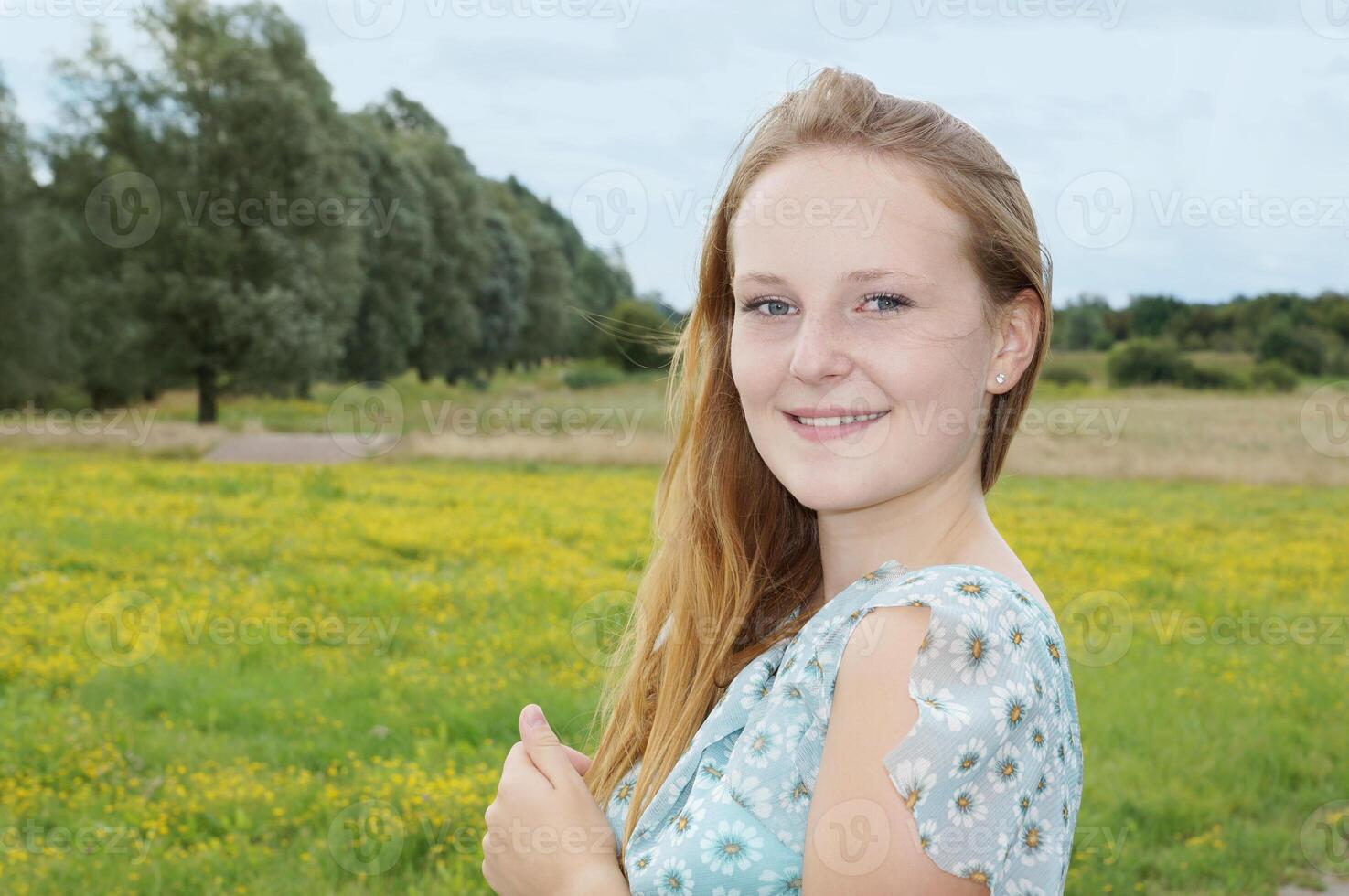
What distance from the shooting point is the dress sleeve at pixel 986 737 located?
4.01ft

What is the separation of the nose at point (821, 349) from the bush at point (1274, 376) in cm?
2750

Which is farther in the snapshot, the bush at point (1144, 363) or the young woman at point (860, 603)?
the bush at point (1144, 363)

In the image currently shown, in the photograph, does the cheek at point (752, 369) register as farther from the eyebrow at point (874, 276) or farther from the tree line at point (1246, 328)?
the tree line at point (1246, 328)

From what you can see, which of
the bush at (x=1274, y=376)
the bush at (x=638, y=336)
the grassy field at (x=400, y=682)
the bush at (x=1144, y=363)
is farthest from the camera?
the bush at (x=1144, y=363)

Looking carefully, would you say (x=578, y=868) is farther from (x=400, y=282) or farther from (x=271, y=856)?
(x=400, y=282)

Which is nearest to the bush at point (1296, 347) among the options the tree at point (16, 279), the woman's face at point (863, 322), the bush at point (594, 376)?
the bush at point (594, 376)

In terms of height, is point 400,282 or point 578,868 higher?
point 400,282

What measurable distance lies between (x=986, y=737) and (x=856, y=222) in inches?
27.3

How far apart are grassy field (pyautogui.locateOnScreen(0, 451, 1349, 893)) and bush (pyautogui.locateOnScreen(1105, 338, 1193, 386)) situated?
15561 mm

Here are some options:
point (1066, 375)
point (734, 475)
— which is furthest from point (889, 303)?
point (1066, 375)

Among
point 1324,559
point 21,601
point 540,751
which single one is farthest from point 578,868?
point 1324,559

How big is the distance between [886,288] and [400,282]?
34.1 m

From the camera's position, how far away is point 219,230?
24953mm

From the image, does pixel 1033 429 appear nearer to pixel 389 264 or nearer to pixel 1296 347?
pixel 1296 347
